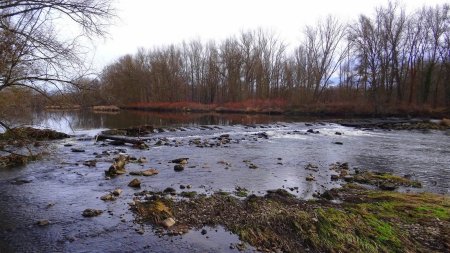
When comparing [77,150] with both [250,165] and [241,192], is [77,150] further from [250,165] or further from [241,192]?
[241,192]

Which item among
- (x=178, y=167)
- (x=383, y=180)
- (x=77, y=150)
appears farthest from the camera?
(x=77, y=150)

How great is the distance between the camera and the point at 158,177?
12383 millimetres

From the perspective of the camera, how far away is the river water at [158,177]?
717 cm

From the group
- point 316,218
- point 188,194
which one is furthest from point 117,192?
point 316,218

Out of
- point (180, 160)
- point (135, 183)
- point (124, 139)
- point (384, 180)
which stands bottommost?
point (384, 180)

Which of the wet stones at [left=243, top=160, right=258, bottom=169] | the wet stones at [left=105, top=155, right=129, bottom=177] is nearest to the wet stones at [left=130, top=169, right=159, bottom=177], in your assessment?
the wet stones at [left=105, top=155, right=129, bottom=177]

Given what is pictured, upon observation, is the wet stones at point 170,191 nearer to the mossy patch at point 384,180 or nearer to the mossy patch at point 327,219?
the mossy patch at point 327,219

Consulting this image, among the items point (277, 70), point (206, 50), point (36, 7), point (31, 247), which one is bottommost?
point (31, 247)

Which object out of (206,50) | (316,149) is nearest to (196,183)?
(316,149)

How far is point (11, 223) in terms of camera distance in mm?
7961

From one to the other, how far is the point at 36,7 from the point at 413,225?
11243mm

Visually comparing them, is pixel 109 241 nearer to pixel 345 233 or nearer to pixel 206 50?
pixel 345 233

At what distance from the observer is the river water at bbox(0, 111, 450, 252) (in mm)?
7168

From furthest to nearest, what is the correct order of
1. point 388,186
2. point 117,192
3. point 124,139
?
point 124,139
point 388,186
point 117,192
